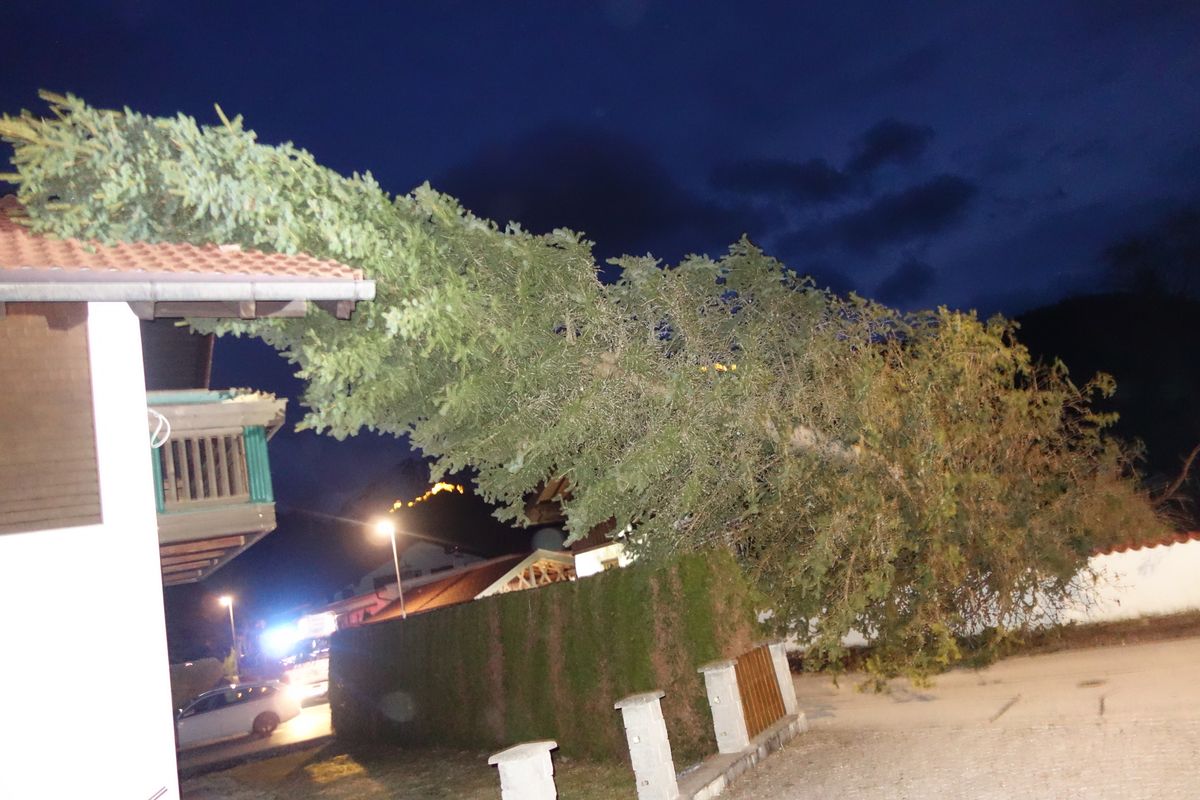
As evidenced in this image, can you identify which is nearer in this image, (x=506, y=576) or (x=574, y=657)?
(x=574, y=657)

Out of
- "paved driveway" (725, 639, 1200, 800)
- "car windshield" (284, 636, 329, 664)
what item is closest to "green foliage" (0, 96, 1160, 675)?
"paved driveway" (725, 639, 1200, 800)

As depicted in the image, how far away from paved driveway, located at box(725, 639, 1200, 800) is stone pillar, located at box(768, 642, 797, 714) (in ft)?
1.24

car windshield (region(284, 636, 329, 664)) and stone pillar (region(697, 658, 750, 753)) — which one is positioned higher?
car windshield (region(284, 636, 329, 664))

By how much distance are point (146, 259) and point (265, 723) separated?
19106 mm

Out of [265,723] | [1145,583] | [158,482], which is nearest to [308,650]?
[265,723]

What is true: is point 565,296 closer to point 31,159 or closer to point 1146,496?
point 31,159

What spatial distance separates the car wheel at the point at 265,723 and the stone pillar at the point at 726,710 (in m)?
17.3

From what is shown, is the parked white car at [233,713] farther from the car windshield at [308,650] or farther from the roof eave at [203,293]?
the car windshield at [308,650]

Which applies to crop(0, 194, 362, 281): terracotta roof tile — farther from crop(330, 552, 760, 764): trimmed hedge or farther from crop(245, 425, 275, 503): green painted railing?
crop(330, 552, 760, 764): trimmed hedge

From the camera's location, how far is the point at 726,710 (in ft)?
28.1

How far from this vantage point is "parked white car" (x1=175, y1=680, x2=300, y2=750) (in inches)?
856

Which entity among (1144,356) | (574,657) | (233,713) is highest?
(1144,356)

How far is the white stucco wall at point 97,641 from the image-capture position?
18.0 feet

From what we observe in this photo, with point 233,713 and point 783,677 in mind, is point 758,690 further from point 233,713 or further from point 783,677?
point 233,713
